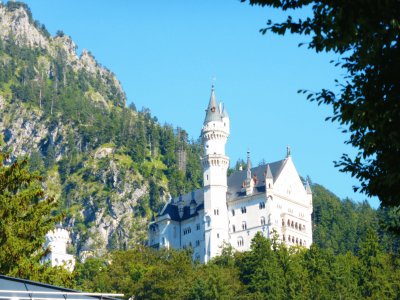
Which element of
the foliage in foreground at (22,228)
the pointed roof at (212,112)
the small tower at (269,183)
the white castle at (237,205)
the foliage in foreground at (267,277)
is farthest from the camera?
the pointed roof at (212,112)

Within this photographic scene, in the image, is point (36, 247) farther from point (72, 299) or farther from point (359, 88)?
point (359, 88)

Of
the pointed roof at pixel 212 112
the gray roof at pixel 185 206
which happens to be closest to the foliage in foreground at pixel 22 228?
the pointed roof at pixel 212 112

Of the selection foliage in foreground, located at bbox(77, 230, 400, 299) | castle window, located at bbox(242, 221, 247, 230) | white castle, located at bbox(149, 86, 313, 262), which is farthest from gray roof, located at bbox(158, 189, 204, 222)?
foliage in foreground, located at bbox(77, 230, 400, 299)

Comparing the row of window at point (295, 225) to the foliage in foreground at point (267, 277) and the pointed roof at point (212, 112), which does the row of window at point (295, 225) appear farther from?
the foliage in foreground at point (267, 277)

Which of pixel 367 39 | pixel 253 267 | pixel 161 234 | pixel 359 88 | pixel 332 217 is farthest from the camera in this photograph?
pixel 332 217

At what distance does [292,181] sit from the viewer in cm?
15150

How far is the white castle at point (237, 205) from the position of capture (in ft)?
473

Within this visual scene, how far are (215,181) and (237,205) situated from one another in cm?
493

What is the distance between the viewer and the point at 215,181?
147375 mm

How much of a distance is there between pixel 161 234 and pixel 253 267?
4474cm

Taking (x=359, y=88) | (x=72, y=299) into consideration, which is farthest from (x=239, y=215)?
(x=359, y=88)

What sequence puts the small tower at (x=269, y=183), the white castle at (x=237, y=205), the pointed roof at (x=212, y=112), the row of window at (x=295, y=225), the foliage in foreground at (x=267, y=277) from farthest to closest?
the pointed roof at (x=212, y=112)
the row of window at (x=295, y=225)
the small tower at (x=269, y=183)
the white castle at (x=237, y=205)
the foliage in foreground at (x=267, y=277)

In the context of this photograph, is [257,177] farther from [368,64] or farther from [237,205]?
[368,64]

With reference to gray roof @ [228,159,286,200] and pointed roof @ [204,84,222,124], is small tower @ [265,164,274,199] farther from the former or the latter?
pointed roof @ [204,84,222,124]
